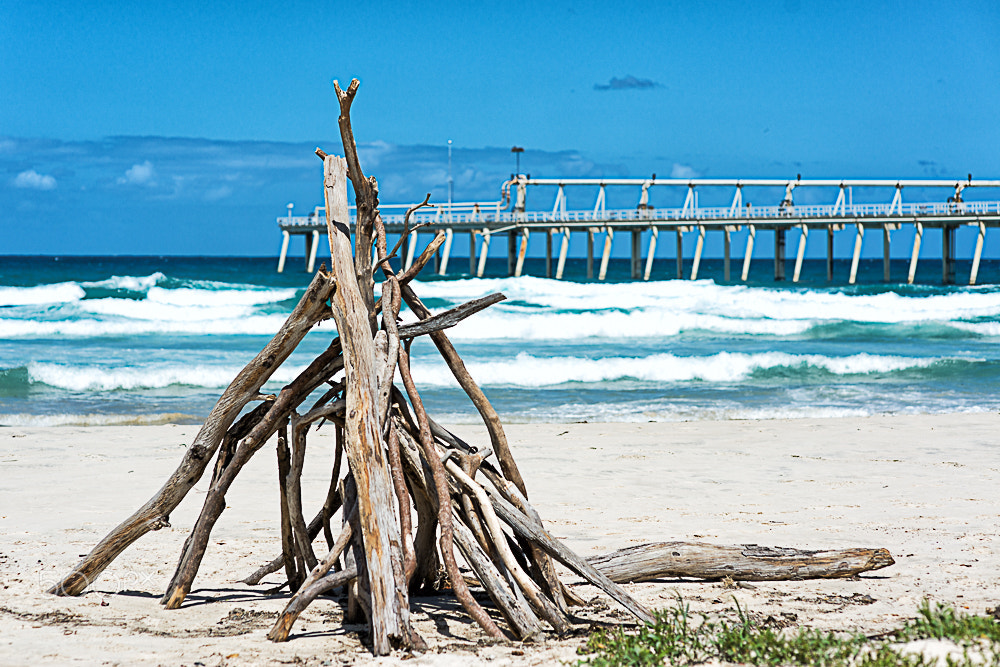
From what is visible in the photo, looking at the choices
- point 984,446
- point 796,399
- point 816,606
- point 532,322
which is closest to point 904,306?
point 532,322

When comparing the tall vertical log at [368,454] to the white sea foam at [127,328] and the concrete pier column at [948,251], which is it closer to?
the white sea foam at [127,328]

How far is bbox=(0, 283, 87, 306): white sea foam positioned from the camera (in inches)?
1556

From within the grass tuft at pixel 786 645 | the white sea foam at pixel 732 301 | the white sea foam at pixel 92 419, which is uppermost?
the white sea foam at pixel 732 301

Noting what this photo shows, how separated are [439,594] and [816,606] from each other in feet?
6.15

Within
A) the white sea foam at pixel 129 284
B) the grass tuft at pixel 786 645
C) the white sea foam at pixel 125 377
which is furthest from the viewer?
the white sea foam at pixel 129 284

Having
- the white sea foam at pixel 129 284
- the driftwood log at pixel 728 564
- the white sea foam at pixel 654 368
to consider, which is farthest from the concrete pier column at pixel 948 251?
the driftwood log at pixel 728 564

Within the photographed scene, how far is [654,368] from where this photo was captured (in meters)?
17.5

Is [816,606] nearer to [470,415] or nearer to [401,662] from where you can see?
[401,662]

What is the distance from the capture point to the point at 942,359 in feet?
61.0

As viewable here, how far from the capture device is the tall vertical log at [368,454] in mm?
3844

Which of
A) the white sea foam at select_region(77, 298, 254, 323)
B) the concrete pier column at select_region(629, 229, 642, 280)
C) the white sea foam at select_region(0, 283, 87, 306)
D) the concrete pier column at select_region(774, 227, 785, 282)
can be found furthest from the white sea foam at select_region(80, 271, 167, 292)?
the concrete pier column at select_region(774, 227, 785, 282)

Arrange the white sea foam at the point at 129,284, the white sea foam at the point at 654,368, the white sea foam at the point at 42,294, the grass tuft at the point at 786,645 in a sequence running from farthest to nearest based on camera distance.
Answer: the white sea foam at the point at 129,284, the white sea foam at the point at 42,294, the white sea foam at the point at 654,368, the grass tuft at the point at 786,645

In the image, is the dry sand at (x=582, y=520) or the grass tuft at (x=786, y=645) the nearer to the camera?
the grass tuft at (x=786, y=645)

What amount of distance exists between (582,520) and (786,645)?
3050mm
